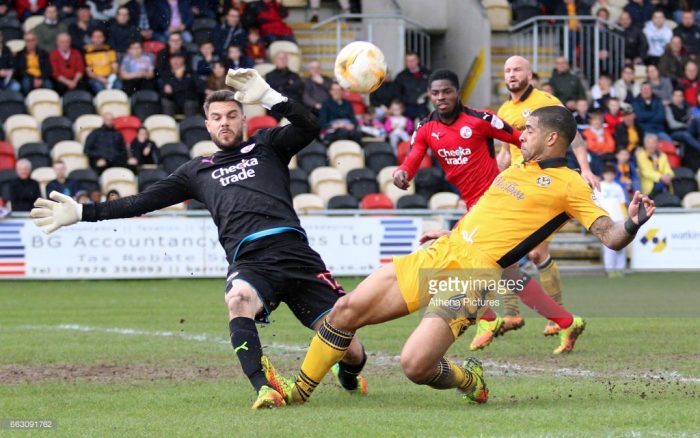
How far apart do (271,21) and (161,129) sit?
384cm

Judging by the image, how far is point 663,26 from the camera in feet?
87.5

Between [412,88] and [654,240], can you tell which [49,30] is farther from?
[654,240]

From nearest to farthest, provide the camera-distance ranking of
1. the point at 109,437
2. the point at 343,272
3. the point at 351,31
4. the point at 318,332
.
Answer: the point at 109,437
the point at 318,332
the point at 343,272
the point at 351,31

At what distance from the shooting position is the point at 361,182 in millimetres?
21516

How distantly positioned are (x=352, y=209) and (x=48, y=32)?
21.5 feet

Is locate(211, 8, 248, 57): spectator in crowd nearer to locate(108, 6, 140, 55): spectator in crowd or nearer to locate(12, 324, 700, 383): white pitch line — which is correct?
locate(108, 6, 140, 55): spectator in crowd

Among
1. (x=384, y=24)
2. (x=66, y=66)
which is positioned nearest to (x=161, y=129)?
(x=66, y=66)

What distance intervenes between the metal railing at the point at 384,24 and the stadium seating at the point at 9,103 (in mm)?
6414

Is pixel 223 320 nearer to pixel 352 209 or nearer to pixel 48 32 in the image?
pixel 352 209

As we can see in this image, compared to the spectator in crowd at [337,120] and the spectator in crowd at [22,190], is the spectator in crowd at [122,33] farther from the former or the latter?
the spectator in crowd at [337,120]

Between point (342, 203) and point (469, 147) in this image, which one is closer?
point (469, 147)

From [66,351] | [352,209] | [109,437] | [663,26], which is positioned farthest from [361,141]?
[109,437]

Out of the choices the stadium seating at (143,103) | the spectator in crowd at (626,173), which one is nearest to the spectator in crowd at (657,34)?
the spectator in crowd at (626,173)

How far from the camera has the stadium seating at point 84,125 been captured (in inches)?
840
